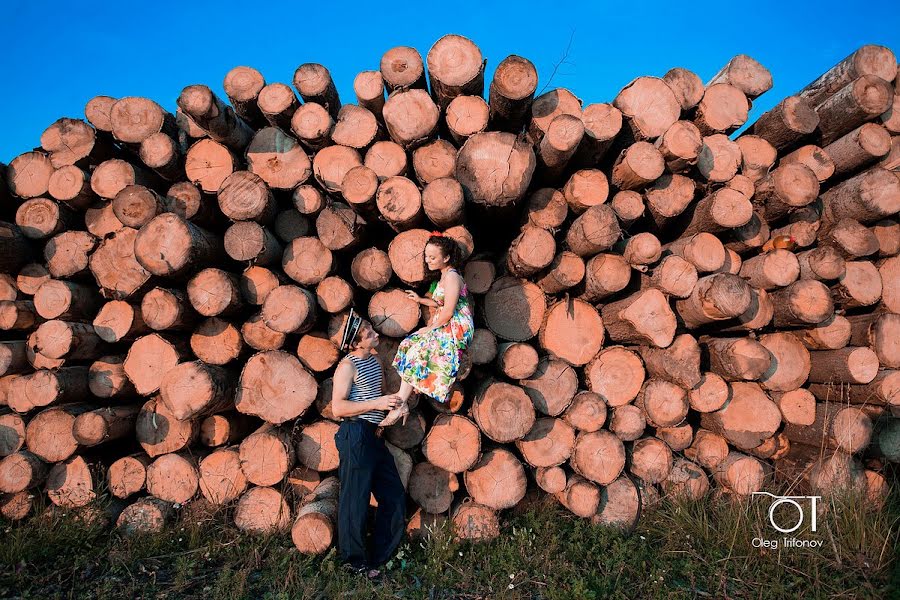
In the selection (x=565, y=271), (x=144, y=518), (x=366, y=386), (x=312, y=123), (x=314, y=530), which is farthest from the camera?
(x=312, y=123)

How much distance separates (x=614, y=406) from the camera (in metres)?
4.00

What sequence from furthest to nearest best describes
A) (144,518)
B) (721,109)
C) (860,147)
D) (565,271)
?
(721,109) → (860,147) → (565,271) → (144,518)

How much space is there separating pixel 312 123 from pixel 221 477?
2.86m

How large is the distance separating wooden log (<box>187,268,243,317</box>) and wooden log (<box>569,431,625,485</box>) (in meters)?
2.88

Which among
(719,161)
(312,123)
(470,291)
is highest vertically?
(719,161)

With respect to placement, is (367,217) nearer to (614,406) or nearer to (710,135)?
(614,406)

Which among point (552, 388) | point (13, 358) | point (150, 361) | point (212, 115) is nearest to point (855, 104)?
point (552, 388)

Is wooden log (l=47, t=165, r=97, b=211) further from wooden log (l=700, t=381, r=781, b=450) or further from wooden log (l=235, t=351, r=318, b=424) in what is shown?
wooden log (l=700, t=381, r=781, b=450)

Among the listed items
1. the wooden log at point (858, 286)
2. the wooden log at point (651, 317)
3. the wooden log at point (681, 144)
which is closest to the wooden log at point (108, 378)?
the wooden log at point (651, 317)

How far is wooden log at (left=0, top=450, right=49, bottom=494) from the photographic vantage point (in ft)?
12.3

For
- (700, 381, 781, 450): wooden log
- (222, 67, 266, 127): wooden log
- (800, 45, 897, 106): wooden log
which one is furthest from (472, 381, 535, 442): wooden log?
(800, 45, 897, 106): wooden log

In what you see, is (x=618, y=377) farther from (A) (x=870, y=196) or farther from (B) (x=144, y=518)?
(B) (x=144, y=518)

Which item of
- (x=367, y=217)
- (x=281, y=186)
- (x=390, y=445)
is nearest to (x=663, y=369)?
(x=390, y=445)

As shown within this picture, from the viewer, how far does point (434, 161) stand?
13.0 feet
